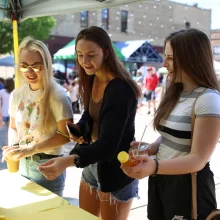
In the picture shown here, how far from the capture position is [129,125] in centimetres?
179

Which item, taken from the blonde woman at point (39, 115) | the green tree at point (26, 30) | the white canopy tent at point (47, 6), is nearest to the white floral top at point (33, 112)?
the blonde woman at point (39, 115)

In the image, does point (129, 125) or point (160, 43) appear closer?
point (129, 125)

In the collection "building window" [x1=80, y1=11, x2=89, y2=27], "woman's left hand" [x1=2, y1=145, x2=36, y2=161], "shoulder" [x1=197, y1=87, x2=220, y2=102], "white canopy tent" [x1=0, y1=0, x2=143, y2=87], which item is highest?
"building window" [x1=80, y1=11, x2=89, y2=27]

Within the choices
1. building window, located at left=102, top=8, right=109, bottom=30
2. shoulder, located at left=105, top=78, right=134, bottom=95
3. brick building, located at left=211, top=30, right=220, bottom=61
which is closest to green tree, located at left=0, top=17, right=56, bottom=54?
building window, located at left=102, top=8, right=109, bottom=30

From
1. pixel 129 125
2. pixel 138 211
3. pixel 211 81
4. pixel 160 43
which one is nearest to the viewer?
pixel 211 81

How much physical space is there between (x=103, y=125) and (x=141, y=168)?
0.46m

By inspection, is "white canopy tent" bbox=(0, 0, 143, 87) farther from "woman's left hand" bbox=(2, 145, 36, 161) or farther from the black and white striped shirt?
the black and white striped shirt

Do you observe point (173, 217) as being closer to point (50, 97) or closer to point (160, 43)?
point (50, 97)

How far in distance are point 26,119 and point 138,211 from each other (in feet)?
6.68

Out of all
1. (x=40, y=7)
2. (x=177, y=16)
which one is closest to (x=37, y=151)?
(x=40, y=7)

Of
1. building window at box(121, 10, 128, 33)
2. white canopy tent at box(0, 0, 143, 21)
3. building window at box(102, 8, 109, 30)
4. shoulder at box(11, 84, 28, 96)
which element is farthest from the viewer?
building window at box(121, 10, 128, 33)

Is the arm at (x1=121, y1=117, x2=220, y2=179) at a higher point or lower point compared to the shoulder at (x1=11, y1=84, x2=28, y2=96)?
lower

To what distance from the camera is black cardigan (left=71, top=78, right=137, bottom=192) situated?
1562 millimetres

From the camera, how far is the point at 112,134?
1.59 metres
